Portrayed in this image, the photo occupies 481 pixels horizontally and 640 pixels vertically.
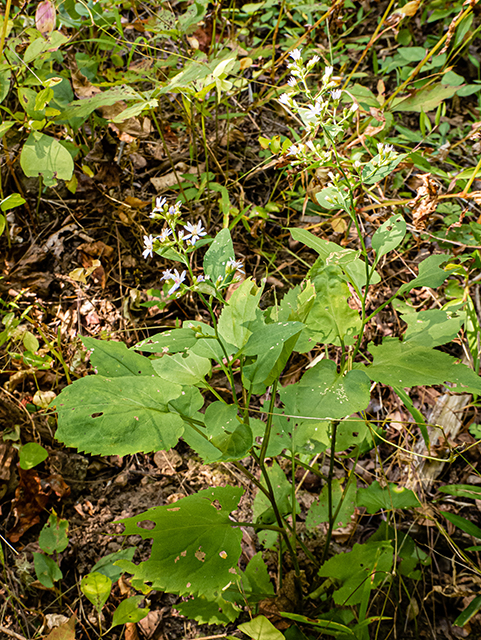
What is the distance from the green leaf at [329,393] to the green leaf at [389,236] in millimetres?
395

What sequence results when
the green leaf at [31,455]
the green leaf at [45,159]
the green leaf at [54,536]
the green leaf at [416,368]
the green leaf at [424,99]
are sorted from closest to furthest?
1. the green leaf at [416,368]
2. the green leaf at [54,536]
3. the green leaf at [31,455]
4. the green leaf at [45,159]
5. the green leaf at [424,99]

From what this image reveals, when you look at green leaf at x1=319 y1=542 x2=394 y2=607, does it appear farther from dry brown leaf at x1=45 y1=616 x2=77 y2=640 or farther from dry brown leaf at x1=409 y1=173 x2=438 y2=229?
dry brown leaf at x1=409 y1=173 x2=438 y2=229

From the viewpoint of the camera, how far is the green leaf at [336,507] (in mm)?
1551

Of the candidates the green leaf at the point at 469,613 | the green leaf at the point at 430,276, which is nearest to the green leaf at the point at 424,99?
the green leaf at the point at 430,276

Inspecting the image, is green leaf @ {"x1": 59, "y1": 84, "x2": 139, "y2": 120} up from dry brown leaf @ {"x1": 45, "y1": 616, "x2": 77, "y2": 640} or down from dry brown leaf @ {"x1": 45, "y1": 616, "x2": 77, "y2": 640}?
up

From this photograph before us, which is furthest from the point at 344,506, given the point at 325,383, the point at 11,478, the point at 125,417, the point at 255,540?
the point at 11,478

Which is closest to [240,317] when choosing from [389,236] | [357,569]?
[389,236]

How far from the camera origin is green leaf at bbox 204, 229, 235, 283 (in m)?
1.14

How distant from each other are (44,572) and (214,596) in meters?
0.72

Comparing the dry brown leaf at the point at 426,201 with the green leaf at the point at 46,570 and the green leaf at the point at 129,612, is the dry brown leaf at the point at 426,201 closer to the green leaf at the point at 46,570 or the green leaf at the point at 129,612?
the green leaf at the point at 129,612

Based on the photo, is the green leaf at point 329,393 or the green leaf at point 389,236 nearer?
the green leaf at point 329,393

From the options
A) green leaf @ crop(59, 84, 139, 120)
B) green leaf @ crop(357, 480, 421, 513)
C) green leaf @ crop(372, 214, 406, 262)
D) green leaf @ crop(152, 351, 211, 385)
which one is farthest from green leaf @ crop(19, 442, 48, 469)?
green leaf @ crop(372, 214, 406, 262)

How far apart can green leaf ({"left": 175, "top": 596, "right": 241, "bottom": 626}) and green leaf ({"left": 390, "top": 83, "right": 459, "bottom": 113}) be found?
2.56 m

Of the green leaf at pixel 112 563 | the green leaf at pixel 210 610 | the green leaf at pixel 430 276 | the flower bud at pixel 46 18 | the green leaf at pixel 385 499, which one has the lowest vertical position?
the green leaf at pixel 112 563
